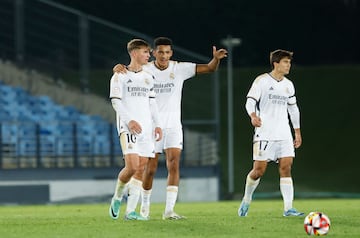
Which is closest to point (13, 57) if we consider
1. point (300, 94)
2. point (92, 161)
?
point (92, 161)

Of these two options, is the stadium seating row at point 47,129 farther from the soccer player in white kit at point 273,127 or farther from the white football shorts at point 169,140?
the white football shorts at point 169,140

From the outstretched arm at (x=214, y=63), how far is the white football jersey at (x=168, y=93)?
0.58ft

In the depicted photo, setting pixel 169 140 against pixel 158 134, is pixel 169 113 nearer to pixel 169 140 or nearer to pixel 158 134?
pixel 169 140

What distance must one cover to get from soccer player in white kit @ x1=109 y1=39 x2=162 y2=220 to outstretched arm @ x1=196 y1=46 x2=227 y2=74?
880 mm

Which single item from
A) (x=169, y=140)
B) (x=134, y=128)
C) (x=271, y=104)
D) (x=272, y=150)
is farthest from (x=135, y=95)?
(x=272, y=150)

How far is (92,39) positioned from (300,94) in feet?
54.0

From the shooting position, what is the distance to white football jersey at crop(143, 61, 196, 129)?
50.3 feet

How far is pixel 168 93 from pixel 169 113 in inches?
10.5

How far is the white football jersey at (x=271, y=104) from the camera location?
16.0 metres

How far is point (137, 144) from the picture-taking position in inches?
573

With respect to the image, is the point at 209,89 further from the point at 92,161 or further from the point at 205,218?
the point at 205,218

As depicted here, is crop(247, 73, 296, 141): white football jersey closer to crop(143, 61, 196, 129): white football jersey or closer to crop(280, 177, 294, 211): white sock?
crop(280, 177, 294, 211): white sock

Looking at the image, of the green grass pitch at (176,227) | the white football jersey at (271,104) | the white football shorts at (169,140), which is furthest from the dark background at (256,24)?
the green grass pitch at (176,227)

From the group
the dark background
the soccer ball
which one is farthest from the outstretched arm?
the dark background
